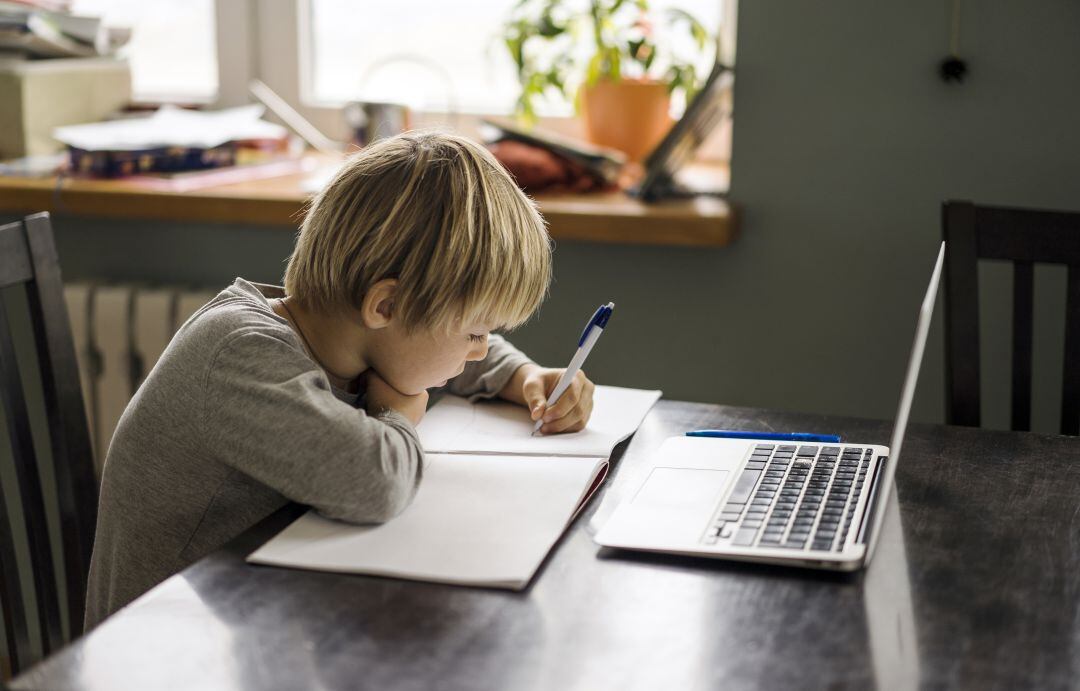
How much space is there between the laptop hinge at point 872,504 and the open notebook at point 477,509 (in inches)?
8.9

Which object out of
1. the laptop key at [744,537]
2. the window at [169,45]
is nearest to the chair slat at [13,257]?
the laptop key at [744,537]

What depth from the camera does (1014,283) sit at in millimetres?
1354

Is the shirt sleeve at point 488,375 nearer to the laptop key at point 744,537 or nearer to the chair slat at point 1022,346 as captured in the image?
the laptop key at point 744,537

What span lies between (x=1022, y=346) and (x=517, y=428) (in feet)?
1.99

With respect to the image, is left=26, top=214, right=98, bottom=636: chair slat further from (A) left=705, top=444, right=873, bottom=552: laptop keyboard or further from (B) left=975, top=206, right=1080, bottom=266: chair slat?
(B) left=975, top=206, right=1080, bottom=266: chair slat

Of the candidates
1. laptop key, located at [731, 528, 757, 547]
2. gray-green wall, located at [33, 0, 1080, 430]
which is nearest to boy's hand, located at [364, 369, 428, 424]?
laptop key, located at [731, 528, 757, 547]

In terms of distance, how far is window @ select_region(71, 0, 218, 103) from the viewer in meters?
2.43

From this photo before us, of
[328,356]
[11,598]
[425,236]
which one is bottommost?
[11,598]

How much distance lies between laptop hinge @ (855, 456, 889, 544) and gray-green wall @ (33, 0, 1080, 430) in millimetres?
814

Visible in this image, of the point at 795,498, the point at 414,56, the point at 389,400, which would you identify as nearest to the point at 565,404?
the point at 389,400

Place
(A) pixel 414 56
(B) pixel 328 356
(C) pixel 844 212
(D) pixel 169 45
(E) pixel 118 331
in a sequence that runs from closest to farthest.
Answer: (B) pixel 328 356 → (C) pixel 844 212 → (E) pixel 118 331 → (A) pixel 414 56 → (D) pixel 169 45

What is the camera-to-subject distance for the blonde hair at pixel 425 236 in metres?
1.00

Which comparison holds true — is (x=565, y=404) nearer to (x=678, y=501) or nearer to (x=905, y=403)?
(x=678, y=501)

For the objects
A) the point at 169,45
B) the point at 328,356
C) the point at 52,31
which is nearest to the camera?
the point at 328,356
